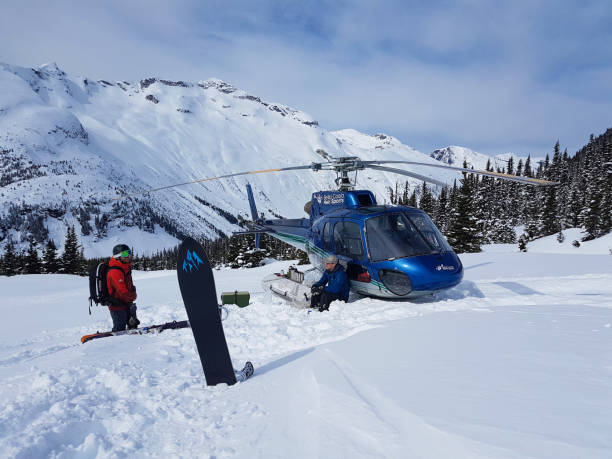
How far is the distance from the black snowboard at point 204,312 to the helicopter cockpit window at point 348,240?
4.53 metres

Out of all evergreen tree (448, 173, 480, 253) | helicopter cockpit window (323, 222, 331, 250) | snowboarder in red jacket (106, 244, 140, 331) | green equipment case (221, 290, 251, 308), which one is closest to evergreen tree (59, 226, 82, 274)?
green equipment case (221, 290, 251, 308)

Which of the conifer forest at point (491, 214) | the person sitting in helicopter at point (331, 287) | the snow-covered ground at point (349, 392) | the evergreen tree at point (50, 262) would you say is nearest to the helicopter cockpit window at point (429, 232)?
the snow-covered ground at point (349, 392)

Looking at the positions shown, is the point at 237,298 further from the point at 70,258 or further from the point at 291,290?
the point at 70,258

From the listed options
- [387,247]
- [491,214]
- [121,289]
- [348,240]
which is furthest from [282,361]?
[491,214]

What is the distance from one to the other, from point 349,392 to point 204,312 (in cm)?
216

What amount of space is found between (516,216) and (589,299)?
238ft

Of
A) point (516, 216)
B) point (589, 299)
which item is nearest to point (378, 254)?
point (589, 299)

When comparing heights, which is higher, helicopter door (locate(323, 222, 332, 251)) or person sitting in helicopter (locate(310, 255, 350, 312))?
helicopter door (locate(323, 222, 332, 251))

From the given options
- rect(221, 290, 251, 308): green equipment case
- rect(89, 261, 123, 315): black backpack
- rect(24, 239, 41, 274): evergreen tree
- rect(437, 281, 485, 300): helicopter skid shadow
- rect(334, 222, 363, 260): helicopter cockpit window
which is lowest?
rect(24, 239, 41, 274): evergreen tree

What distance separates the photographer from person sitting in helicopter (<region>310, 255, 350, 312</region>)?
8.18 m

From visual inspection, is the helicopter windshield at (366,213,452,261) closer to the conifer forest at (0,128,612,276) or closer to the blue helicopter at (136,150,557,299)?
the blue helicopter at (136,150,557,299)

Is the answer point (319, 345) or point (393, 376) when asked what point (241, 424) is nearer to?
point (393, 376)

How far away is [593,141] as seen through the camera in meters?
80.9

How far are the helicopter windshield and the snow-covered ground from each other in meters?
1.45
